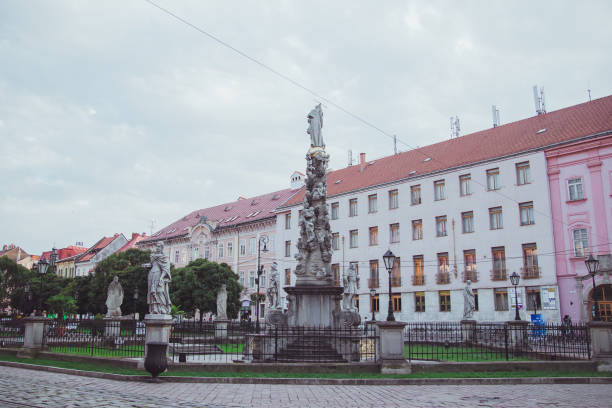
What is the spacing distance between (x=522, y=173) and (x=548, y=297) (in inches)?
352

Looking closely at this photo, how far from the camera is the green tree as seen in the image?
151 feet

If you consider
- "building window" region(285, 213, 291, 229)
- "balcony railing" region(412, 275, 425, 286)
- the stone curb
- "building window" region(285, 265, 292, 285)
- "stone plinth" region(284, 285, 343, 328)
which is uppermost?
"building window" region(285, 213, 291, 229)

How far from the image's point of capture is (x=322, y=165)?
18.7 meters

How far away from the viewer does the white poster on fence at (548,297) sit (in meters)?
34.2

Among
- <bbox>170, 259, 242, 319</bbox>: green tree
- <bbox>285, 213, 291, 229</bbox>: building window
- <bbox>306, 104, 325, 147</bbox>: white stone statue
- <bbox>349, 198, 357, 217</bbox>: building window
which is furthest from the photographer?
<bbox>285, 213, 291, 229</bbox>: building window

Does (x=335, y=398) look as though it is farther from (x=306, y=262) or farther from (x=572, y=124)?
(x=572, y=124)

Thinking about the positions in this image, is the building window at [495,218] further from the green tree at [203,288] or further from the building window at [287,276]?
the green tree at [203,288]

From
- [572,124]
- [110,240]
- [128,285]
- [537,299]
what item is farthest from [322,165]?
[110,240]

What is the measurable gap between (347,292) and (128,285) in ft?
113

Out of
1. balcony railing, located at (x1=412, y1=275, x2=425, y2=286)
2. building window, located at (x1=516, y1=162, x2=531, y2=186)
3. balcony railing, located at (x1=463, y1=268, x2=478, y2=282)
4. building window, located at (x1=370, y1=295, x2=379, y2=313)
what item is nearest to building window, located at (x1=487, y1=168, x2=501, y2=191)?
building window, located at (x1=516, y1=162, x2=531, y2=186)

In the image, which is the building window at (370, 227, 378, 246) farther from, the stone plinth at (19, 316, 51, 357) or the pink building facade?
the stone plinth at (19, 316, 51, 357)

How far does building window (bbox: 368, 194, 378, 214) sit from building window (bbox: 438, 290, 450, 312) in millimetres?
10076

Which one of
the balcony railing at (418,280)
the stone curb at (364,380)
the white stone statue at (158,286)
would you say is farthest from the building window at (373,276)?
the stone curb at (364,380)

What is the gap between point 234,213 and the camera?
66.8 m
